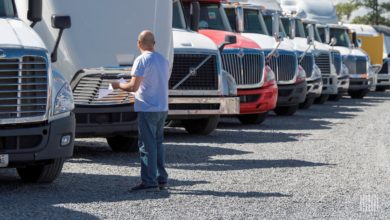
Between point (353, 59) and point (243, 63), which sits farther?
point (353, 59)

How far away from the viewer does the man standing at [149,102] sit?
1130 cm

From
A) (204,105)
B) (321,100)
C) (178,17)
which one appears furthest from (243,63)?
(321,100)

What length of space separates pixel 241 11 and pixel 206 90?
5.53m

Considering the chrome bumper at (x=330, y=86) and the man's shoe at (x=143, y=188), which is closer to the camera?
the man's shoe at (x=143, y=188)

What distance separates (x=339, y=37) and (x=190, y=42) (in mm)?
19375

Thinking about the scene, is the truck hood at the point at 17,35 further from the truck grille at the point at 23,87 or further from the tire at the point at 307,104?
the tire at the point at 307,104

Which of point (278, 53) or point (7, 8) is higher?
point (7, 8)

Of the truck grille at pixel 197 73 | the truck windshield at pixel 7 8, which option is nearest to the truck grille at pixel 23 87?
the truck windshield at pixel 7 8

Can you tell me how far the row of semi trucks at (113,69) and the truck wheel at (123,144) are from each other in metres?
0.02

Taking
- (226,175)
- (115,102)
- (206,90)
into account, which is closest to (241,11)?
(206,90)

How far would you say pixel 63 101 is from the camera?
11.5m

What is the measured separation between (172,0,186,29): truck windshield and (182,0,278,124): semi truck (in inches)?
54.8

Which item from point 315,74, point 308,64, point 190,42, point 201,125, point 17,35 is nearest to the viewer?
point 17,35

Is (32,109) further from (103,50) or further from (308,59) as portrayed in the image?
(308,59)
